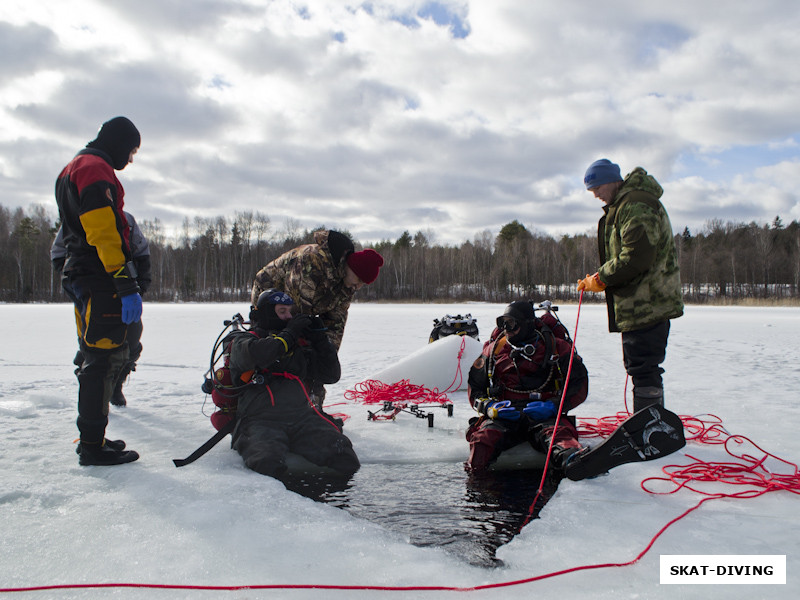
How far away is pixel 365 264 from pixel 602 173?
1.51 meters

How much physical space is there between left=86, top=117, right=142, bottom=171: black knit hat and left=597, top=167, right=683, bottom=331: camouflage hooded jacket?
104 inches

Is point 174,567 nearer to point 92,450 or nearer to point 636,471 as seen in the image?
point 92,450

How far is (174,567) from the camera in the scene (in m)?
1.61

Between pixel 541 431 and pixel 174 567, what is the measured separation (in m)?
1.88

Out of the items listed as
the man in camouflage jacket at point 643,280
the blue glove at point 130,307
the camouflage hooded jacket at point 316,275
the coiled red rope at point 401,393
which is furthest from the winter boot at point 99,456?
the man in camouflage jacket at point 643,280

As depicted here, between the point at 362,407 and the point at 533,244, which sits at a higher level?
the point at 533,244

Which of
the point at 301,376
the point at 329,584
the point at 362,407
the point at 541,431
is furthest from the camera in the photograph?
the point at 362,407

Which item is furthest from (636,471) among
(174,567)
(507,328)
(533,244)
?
(533,244)

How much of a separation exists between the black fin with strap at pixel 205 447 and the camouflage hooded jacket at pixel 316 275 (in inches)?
33.6

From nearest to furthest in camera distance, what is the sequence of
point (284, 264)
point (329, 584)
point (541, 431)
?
point (329, 584) < point (541, 431) < point (284, 264)

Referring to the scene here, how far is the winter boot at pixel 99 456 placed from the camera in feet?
8.37

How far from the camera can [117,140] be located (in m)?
2.68

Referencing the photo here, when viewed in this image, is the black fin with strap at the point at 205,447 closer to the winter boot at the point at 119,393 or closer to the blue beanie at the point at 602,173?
the winter boot at the point at 119,393

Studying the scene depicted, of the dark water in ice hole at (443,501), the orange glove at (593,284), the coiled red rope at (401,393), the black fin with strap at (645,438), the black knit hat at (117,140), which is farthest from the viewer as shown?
the coiled red rope at (401,393)
